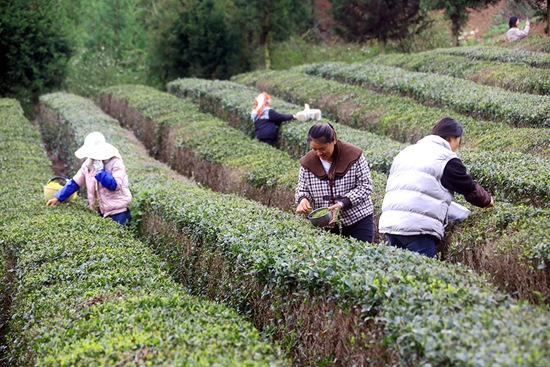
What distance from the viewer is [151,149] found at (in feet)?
55.5

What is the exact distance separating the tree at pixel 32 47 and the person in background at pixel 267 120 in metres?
15.3

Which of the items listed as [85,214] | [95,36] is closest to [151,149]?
[85,214]

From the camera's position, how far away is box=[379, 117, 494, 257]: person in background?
207 inches

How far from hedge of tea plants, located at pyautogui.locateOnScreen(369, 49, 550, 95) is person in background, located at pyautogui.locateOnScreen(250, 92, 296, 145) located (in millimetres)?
5292

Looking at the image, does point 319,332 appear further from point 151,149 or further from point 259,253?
point 151,149

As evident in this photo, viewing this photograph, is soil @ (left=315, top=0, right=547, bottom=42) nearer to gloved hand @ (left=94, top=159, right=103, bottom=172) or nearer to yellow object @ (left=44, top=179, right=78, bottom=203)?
yellow object @ (left=44, top=179, right=78, bottom=203)

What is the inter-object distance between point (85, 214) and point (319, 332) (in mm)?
4647

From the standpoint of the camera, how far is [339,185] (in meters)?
6.09

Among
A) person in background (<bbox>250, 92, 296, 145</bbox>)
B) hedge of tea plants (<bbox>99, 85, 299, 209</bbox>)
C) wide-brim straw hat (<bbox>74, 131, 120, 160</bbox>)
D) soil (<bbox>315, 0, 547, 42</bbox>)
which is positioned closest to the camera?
wide-brim straw hat (<bbox>74, 131, 120, 160</bbox>)

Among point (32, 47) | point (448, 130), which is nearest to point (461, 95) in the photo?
point (448, 130)

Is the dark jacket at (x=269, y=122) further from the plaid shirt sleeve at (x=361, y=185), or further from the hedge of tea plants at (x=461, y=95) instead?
the plaid shirt sleeve at (x=361, y=185)

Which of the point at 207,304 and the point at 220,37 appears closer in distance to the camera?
the point at 207,304

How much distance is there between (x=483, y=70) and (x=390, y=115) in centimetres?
461

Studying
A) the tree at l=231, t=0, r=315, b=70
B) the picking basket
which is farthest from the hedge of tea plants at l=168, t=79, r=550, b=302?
the tree at l=231, t=0, r=315, b=70
